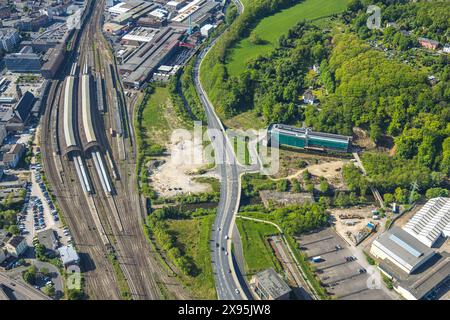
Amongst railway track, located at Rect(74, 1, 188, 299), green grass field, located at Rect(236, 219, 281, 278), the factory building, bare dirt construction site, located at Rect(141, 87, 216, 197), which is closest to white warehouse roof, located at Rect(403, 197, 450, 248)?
green grass field, located at Rect(236, 219, 281, 278)

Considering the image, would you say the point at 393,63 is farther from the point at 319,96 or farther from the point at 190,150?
the point at 190,150

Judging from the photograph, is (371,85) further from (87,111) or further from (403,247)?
(87,111)

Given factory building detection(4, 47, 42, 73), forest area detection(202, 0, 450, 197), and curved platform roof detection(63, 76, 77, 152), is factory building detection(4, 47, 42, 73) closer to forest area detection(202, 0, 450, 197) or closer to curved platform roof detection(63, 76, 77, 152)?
curved platform roof detection(63, 76, 77, 152)

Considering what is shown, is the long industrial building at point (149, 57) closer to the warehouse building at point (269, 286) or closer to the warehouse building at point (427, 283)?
the warehouse building at point (269, 286)

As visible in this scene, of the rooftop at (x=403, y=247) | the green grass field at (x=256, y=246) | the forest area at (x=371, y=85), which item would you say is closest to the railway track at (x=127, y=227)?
the green grass field at (x=256, y=246)

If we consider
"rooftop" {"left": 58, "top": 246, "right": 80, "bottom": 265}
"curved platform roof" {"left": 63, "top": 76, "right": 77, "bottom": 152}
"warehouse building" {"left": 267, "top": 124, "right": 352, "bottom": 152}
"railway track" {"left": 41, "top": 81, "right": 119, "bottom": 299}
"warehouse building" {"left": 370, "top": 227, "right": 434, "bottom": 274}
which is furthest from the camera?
"curved platform roof" {"left": 63, "top": 76, "right": 77, "bottom": 152}

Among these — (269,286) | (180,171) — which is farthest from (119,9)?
(269,286)
